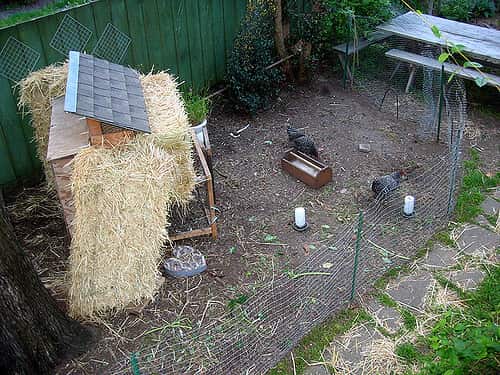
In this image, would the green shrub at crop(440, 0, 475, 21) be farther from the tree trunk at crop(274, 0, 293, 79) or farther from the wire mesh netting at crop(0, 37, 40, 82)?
the wire mesh netting at crop(0, 37, 40, 82)

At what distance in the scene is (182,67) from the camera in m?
6.43

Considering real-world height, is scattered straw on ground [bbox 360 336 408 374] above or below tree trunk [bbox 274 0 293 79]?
below

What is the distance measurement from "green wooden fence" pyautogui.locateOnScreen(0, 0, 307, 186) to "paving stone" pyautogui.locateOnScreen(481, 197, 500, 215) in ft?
11.8

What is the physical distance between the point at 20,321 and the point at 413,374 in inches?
98.3

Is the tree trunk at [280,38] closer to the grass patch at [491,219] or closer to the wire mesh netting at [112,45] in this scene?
the wire mesh netting at [112,45]

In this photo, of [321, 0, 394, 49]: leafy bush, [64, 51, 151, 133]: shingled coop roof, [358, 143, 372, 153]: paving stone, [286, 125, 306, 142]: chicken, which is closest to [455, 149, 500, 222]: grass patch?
[358, 143, 372, 153]: paving stone

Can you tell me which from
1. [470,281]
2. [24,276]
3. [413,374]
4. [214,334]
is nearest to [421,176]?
[470,281]

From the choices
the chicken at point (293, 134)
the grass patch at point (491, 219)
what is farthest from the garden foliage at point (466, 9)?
the grass patch at point (491, 219)

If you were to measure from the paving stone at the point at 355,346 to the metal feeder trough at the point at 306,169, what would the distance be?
1.80m

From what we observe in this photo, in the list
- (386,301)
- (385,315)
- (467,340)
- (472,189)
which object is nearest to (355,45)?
(472,189)

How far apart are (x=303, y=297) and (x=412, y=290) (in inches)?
34.5

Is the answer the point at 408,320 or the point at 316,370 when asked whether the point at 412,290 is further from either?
the point at 316,370

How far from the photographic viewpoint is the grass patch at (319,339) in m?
3.58

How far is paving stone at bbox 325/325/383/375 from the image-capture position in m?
3.61
